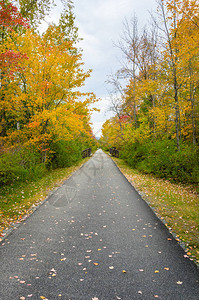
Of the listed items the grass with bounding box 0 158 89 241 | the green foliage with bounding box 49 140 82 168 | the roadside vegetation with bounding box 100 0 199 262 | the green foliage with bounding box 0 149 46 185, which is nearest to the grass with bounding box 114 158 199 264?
the roadside vegetation with bounding box 100 0 199 262

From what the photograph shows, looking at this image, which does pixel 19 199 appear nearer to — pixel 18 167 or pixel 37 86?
pixel 18 167

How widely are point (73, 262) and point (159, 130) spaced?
1365cm

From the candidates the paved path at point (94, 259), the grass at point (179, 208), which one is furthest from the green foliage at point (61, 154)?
the paved path at point (94, 259)

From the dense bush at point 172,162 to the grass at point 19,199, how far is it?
5547mm

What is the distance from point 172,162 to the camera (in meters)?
10.5

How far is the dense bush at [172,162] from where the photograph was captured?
31.5ft

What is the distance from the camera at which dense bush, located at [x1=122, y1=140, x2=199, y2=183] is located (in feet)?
31.5

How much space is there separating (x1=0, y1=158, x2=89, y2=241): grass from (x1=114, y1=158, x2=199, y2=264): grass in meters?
3.73

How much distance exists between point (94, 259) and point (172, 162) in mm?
8098

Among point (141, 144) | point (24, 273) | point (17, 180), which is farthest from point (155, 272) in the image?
point (141, 144)

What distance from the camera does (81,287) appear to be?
2789mm

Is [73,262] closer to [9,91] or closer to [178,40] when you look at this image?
[9,91]

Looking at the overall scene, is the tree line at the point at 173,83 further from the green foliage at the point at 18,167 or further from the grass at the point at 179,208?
the green foliage at the point at 18,167

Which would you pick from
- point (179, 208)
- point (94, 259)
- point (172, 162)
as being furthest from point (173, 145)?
point (94, 259)
